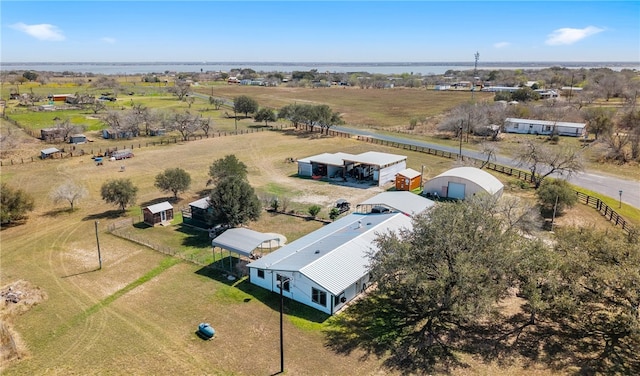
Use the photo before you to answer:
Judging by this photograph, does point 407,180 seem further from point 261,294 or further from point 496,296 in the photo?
point 496,296

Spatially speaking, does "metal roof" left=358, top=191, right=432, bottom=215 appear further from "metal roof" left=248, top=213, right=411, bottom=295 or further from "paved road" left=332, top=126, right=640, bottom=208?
"paved road" left=332, top=126, right=640, bottom=208

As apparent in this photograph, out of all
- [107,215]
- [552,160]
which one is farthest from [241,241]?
[552,160]

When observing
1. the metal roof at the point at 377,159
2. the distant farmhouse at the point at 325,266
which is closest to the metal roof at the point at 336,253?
the distant farmhouse at the point at 325,266

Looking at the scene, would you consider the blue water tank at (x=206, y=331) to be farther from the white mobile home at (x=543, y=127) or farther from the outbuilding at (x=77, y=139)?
the white mobile home at (x=543, y=127)

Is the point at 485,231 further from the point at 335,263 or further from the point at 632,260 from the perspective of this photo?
the point at 335,263

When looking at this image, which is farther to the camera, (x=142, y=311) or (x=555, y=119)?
(x=555, y=119)

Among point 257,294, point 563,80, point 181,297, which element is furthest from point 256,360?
point 563,80
